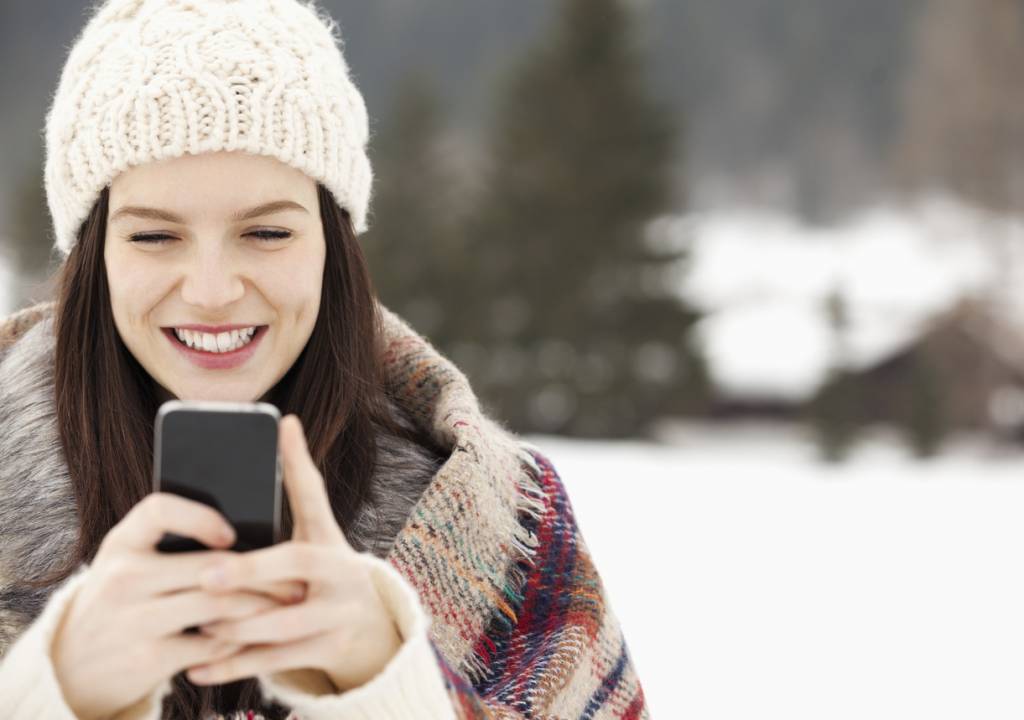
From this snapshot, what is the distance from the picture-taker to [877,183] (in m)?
21.1

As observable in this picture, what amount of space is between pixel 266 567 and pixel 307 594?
0.25ft

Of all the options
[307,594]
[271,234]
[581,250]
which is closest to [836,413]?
[581,250]

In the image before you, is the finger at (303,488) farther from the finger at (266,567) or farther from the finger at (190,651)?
the finger at (190,651)

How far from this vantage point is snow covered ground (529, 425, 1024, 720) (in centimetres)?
326

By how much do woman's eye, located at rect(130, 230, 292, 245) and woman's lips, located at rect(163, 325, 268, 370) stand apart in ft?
0.41

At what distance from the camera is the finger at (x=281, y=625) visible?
1058 millimetres

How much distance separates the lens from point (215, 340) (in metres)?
1.48

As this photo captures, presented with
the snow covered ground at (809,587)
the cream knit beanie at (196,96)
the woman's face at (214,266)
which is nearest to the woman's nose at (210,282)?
the woman's face at (214,266)

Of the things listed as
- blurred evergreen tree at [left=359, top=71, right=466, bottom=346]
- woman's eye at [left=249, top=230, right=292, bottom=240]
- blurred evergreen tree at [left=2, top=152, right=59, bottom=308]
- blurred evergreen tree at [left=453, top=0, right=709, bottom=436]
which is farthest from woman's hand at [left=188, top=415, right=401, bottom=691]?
blurred evergreen tree at [left=453, top=0, right=709, bottom=436]

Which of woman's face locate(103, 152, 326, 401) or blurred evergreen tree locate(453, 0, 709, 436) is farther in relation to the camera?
blurred evergreen tree locate(453, 0, 709, 436)

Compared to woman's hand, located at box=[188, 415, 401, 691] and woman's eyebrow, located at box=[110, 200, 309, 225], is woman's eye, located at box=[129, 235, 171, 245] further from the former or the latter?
woman's hand, located at box=[188, 415, 401, 691]

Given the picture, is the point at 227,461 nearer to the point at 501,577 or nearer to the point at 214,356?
the point at 214,356

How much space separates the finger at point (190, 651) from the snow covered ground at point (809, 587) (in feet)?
6.77

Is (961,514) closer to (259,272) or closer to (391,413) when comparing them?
(391,413)
